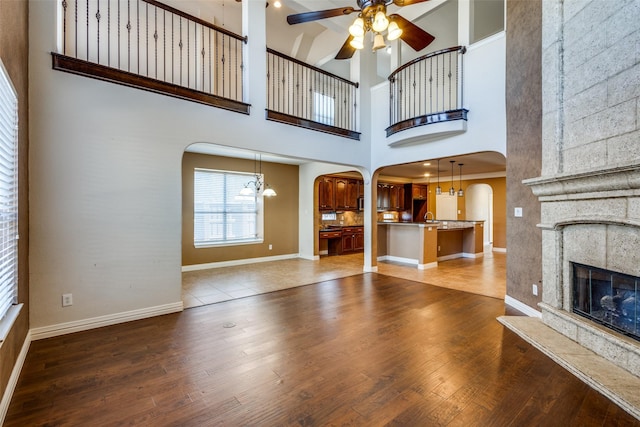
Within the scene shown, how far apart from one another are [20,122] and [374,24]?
3465 mm

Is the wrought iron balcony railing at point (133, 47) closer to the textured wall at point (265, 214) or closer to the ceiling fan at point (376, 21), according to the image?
the ceiling fan at point (376, 21)

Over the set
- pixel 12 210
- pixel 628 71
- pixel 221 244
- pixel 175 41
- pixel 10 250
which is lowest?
pixel 221 244

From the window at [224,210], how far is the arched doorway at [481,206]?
773 centimetres

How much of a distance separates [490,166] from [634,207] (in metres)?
6.32

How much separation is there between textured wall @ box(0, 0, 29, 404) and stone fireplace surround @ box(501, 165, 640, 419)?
4406 millimetres

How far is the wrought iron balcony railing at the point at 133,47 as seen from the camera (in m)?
3.30

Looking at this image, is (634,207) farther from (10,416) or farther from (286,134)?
(10,416)

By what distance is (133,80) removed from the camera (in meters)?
3.45

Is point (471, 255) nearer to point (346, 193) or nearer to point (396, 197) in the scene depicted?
point (396, 197)

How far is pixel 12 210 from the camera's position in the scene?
2.32 metres

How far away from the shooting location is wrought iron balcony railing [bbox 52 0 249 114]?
130 inches

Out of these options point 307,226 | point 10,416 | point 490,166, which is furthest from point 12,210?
point 490,166

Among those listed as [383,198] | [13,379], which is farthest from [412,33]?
[383,198]

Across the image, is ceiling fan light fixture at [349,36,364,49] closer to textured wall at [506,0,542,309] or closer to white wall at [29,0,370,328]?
white wall at [29,0,370,328]
